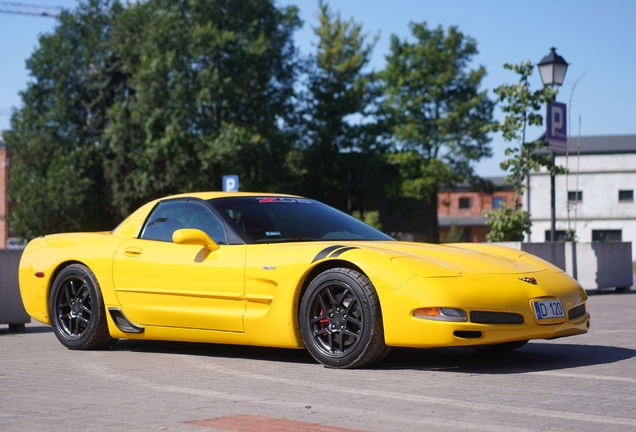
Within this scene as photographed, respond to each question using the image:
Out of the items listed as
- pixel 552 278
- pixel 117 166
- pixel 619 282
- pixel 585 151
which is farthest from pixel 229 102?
pixel 552 278

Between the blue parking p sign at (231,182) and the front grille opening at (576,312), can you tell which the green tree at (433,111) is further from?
the front grille opening at (576,312)

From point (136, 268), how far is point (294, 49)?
48667 millimetres

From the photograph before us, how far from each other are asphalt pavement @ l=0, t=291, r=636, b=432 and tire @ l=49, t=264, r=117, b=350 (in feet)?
0.64

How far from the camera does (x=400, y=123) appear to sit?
59.2 meters

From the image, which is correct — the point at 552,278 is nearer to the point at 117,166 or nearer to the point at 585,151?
the point at 117,166

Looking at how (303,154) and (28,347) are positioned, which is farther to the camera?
(303,154)

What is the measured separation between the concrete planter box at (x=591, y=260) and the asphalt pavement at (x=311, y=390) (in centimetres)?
1042

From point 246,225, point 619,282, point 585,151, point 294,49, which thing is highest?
point 294,49

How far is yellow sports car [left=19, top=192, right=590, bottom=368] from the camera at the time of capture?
20.2 feet

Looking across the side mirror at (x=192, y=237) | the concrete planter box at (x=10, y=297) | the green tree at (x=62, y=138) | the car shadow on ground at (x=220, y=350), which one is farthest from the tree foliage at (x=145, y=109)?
the side mirror at (x=192, y=237)

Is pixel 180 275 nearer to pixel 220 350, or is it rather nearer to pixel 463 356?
pixel 220 350

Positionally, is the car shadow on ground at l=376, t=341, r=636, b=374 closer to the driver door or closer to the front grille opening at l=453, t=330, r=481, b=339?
the front grille opening at l=453, t=330, r=481, b=339

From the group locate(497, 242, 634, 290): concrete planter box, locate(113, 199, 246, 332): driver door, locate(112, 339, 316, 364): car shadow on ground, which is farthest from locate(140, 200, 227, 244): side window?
locate(497, 242, 634, 290): concrete planter box

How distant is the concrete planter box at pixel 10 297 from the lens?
11.1 meters
